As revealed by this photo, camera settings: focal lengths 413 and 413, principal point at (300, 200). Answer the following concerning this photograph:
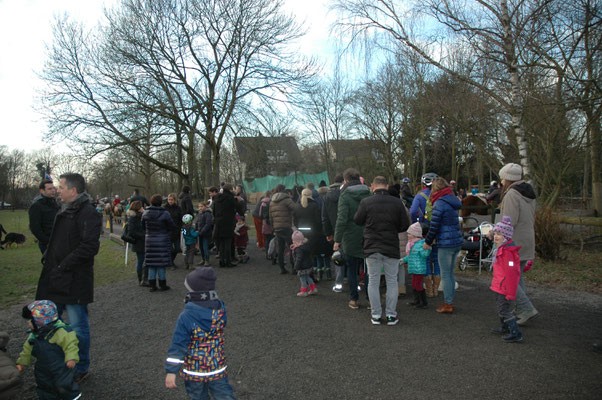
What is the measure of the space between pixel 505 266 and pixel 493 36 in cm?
638

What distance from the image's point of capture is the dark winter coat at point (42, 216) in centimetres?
639

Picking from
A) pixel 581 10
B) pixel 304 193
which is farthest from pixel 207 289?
pixel 581 10

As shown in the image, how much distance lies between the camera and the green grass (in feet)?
24.3

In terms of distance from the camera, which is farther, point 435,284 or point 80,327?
point 435,284

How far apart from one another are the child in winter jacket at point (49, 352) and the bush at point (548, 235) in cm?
879

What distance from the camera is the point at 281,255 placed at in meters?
9.24

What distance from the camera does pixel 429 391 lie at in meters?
3.65

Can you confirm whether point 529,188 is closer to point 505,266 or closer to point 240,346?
point 505,266

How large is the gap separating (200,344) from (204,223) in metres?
7.36

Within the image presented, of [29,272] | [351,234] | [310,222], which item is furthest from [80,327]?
[29,272]

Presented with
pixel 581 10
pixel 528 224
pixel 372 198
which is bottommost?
pixel 528 224

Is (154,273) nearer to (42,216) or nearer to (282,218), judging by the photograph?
(42,216)

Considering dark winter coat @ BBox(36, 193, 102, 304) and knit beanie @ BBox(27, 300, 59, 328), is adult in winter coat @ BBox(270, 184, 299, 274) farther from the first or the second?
knit beanie @ BBox(27, 300, 59, 328)

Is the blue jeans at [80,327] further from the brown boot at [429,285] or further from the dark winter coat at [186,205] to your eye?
the dark winter coat at [186,205]
